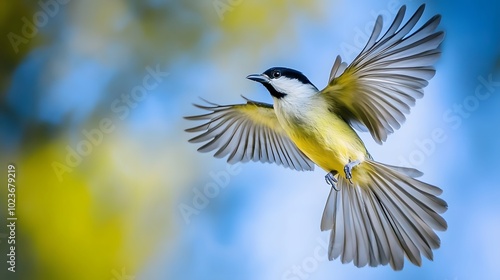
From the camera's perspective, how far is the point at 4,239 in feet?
4.50

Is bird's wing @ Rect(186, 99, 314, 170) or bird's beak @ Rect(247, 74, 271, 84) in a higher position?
bird's beak @ Rect(247, 74, 271, 84)

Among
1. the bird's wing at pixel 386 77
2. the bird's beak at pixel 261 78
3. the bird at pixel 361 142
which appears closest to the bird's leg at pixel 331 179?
the bird at pixel 361 142

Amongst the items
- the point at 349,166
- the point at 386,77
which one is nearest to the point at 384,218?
the point at 349,166

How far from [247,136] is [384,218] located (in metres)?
0.32

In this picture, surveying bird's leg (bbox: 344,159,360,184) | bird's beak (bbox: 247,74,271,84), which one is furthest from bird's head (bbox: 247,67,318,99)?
bird's leg (bbox: 344,159,360,184)

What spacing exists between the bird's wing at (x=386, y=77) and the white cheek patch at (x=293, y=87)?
4 cm

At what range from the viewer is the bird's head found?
1255mm

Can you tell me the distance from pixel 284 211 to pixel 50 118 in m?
0.53

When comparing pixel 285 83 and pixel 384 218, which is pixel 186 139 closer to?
pixel 285 83

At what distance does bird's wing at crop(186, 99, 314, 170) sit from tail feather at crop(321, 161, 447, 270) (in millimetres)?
110

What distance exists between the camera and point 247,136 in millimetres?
1348

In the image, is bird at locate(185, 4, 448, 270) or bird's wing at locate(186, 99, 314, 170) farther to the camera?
bird's wing at locate(186, 99, 314, 170)

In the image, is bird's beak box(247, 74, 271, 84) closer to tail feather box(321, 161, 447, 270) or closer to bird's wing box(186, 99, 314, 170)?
bird's wing box(186, 99, 314, 170)

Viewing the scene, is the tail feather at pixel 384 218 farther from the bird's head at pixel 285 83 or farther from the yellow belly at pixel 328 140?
the bird's head at pixel 285 83
